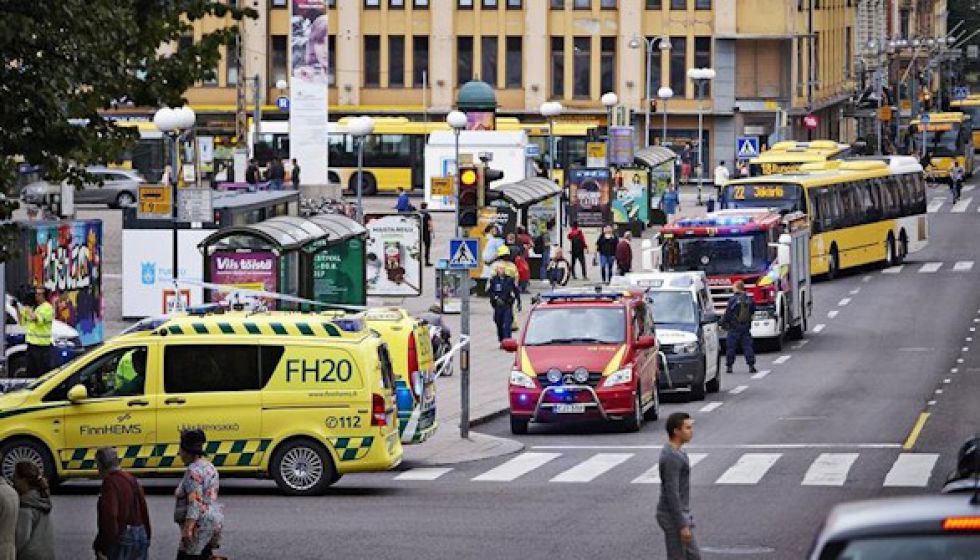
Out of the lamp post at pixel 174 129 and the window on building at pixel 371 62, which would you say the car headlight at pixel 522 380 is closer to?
the lamp post at pixel 174 129

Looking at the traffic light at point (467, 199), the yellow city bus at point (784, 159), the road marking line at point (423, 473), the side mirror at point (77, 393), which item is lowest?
the road marking line at point (423, 473)

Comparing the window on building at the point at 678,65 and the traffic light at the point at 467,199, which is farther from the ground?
the window on building at the point at 678,65

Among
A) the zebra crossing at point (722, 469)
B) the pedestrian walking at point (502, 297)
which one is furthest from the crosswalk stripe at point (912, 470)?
the pedestrian walking at point (502, 297)

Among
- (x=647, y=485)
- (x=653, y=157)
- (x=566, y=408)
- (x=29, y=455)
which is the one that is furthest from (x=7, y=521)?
(x=653, y=157)

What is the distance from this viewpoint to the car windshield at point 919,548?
9.39 metres

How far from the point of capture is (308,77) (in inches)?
2557

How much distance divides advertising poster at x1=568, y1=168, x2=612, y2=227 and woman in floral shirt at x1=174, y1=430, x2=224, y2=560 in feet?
166

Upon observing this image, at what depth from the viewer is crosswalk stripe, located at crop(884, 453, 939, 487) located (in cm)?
2636

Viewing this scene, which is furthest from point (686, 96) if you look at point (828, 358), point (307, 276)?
point (307, 276)

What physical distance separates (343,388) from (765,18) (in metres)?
84.3

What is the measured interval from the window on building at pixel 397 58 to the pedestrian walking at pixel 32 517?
9167cm

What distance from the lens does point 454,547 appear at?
21.8 meters

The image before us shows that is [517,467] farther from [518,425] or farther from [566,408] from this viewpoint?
[518,425]

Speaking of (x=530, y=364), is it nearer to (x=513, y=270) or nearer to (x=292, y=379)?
(x=292, y=379)
